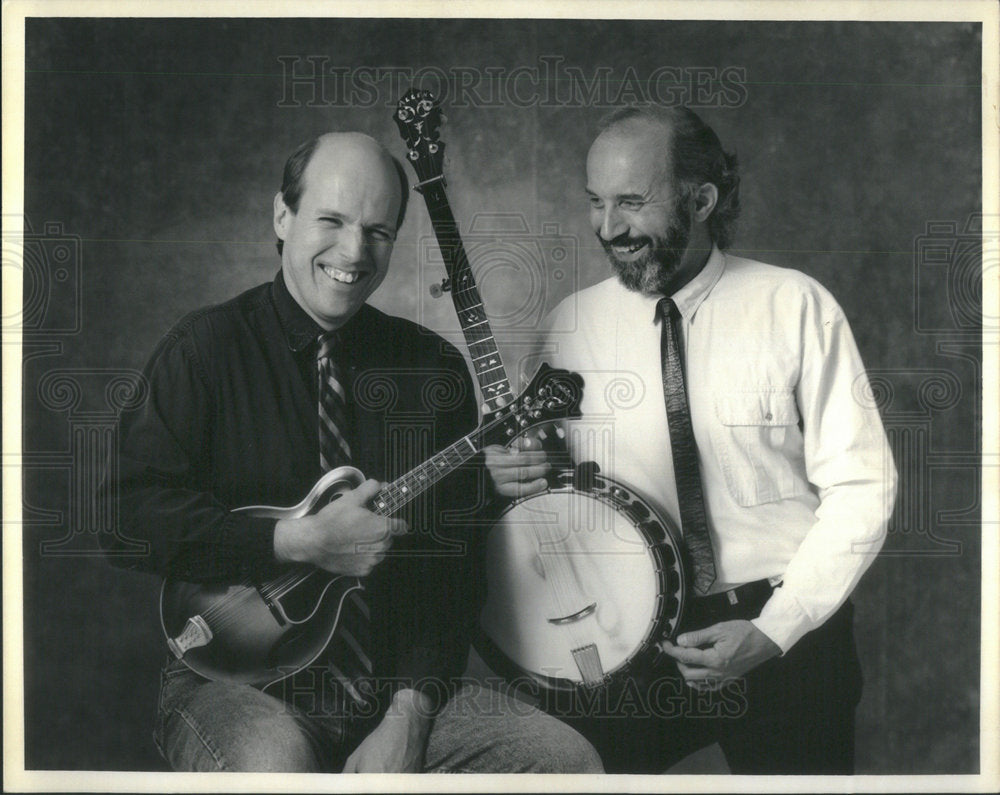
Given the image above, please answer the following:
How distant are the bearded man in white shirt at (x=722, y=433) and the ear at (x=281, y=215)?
0.78 metres

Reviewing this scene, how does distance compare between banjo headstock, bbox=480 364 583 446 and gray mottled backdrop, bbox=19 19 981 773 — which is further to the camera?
gray mottled backdrop, bbox=19 19 981 773

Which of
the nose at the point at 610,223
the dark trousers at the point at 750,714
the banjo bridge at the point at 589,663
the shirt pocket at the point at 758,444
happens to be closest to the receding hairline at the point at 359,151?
the nose at the point at 610,223

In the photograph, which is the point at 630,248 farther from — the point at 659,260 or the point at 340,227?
the point at 340,227

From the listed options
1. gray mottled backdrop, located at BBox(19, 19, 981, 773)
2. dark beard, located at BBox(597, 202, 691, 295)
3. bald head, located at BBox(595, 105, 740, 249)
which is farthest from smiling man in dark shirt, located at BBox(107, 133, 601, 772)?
bald head, located at BBox(595, 105, 740, 249)

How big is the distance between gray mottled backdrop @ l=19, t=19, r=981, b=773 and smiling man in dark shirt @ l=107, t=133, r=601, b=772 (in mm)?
107

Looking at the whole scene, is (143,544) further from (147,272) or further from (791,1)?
(791,1)

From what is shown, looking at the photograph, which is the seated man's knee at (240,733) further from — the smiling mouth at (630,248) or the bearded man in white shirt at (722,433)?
the smiling mouth at (630,248)

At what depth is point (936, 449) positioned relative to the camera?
2793 mm

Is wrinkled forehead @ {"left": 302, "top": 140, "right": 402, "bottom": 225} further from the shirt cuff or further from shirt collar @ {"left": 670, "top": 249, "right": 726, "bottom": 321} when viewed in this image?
the shirt cuff

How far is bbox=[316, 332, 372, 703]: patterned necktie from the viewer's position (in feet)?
8.67

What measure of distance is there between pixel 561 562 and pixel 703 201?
1.07 meters

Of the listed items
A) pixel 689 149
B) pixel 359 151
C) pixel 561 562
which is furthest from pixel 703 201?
pixel 561 562

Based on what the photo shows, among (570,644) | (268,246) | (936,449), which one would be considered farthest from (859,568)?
(268,246)

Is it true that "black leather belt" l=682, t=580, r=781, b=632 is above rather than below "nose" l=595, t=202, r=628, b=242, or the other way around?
below
